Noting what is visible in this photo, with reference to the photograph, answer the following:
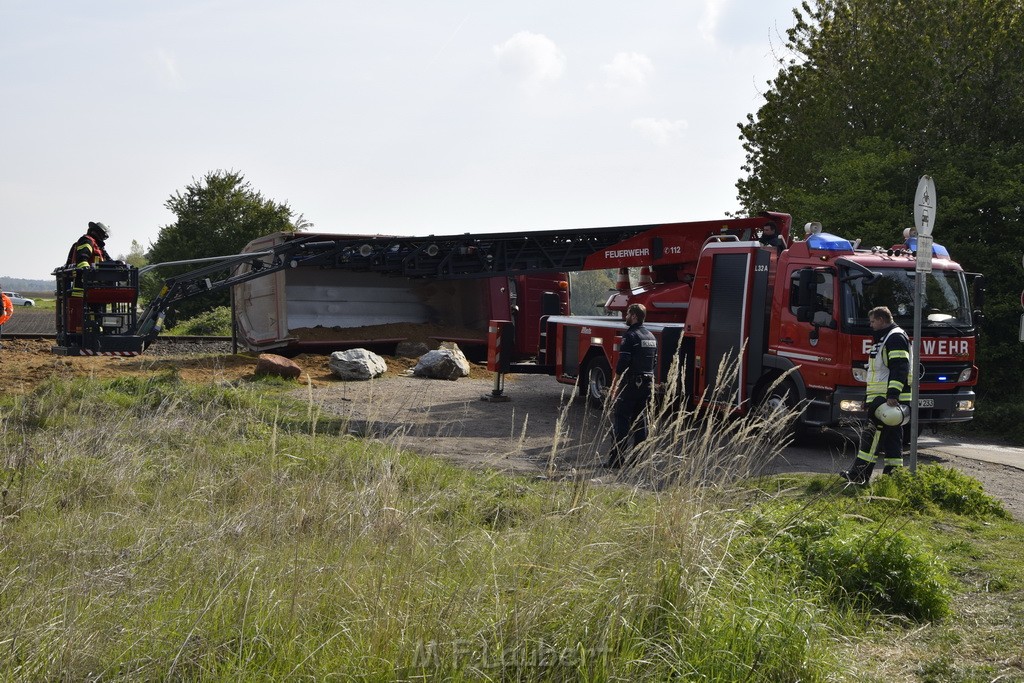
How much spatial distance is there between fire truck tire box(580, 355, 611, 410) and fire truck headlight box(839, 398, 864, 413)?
13.4 feet

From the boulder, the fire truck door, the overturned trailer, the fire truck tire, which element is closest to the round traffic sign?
the fire truck door

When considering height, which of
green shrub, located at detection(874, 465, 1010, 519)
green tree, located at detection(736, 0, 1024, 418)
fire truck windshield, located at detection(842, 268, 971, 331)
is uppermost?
green tree, located at detection(736, 0, 1024, 418)

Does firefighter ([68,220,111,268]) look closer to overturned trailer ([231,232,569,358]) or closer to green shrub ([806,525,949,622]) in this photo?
overturned trailer ([231,232,569,358])

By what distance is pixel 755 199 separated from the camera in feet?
90.9

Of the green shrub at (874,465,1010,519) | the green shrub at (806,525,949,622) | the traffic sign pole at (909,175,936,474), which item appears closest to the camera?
the green shrub at (806,525,949,622)

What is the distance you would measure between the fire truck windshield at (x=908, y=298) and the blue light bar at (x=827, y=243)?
0.45 meters

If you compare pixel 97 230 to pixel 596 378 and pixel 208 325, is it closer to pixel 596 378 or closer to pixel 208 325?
pixel 596 378

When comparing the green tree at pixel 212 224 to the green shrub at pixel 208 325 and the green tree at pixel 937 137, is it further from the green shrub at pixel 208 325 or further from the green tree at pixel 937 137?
the green tree at pixel 937 137

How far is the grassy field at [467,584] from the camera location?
383 centimetres

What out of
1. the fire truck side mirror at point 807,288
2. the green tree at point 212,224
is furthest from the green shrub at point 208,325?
the fire truck side mirror at point 807,288

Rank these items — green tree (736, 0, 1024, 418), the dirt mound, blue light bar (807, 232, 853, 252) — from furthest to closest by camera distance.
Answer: green tree (736, 0, 1024, 418)
the dirt mound
blue light bar (807, 232, 853, 252)

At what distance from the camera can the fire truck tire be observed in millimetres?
14895

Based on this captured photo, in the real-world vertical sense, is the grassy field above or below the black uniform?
below

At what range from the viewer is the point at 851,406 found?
11219 millimetres
